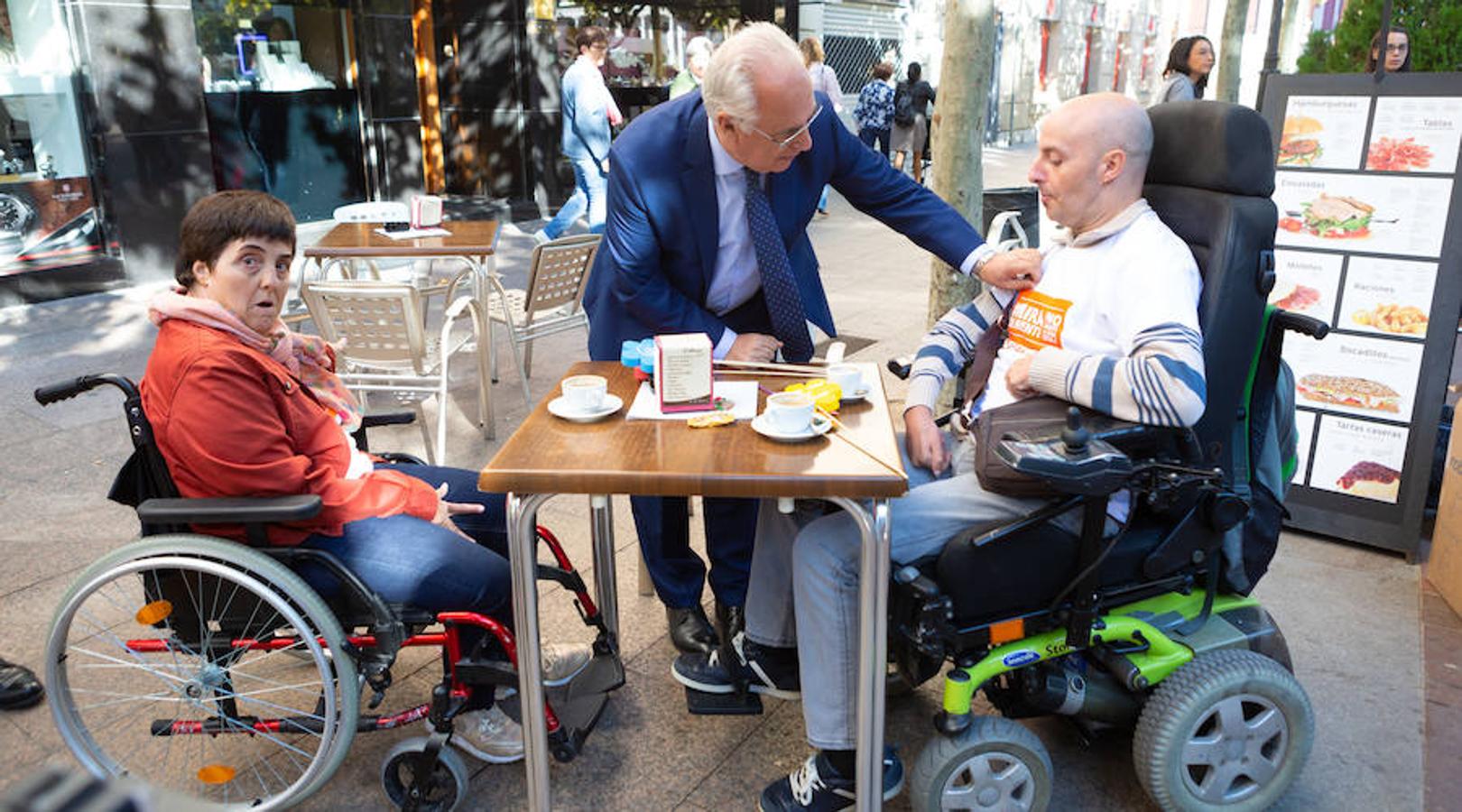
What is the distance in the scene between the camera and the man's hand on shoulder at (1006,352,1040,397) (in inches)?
91.9

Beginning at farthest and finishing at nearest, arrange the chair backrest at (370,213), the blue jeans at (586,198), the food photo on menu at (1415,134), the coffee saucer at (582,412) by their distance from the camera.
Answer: the blue jeans at (586,198) → the chair backrest at (370,213) → the food photo on menu at (1415,134) → the coffee saucer at (582,412)

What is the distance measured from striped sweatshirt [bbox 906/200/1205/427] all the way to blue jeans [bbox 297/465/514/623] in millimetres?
1225

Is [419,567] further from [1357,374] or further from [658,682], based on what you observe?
[1357,374]

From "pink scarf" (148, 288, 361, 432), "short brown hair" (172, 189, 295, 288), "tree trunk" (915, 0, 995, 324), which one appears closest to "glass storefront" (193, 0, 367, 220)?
"tree trunk" (915, 0, 995, 324)

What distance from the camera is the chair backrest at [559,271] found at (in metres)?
4.70

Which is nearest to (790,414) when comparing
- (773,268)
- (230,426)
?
(773,268)

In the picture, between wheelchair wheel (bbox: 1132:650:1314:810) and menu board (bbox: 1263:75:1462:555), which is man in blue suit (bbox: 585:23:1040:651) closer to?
wheelchair wheel (bbox: 1132:650:1314:810)

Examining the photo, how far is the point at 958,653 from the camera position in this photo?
2.19 m

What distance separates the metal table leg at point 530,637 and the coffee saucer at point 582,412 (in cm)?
22

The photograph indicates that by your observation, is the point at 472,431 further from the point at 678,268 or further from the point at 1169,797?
the point at 1169,797

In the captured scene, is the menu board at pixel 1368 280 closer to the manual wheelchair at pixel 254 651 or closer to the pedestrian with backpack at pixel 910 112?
the manual wheelchair at pixel 254 651

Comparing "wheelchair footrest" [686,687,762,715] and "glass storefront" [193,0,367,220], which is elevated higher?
"glass storefront" [193,0,367,220]

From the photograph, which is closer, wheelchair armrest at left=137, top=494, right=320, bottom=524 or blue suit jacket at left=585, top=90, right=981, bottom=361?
wheelchair armrest at left=137, top=494, right=320, bottom=524

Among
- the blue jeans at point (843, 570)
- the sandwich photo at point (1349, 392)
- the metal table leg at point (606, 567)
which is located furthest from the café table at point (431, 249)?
the sandwich photo at point (1349, 392)
